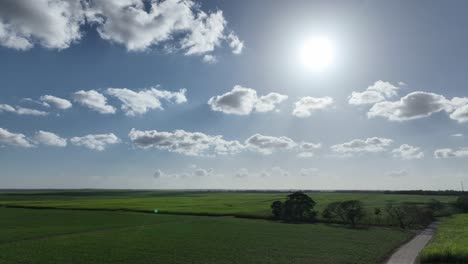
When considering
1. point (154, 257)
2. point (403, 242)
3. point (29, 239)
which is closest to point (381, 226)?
point (403, 242)

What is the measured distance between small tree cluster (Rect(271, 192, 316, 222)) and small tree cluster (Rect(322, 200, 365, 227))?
4454 millimetres

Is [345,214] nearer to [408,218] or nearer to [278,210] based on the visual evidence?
[408,218]

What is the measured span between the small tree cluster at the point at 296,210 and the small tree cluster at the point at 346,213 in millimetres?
4454

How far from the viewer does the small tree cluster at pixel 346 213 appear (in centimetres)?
8781

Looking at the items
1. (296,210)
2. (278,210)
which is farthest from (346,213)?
(278,210)

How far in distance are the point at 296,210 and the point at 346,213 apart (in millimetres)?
13561

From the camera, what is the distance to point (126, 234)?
59.8 metres

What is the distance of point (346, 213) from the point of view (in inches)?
3561

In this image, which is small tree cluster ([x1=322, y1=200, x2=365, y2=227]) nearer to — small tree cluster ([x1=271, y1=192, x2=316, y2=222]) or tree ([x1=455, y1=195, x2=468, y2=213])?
small tree cluster ([x1=271, y1=192, x2=316, y2=222])

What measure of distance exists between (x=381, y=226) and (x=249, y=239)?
146 feet

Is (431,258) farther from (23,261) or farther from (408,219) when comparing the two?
(408,219)

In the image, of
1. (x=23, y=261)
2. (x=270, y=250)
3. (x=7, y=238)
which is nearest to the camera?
(x=23, y=261)

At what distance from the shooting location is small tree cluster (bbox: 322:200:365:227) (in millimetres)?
87812

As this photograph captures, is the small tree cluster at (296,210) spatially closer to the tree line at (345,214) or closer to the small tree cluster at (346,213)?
the tree line at (345,214)
